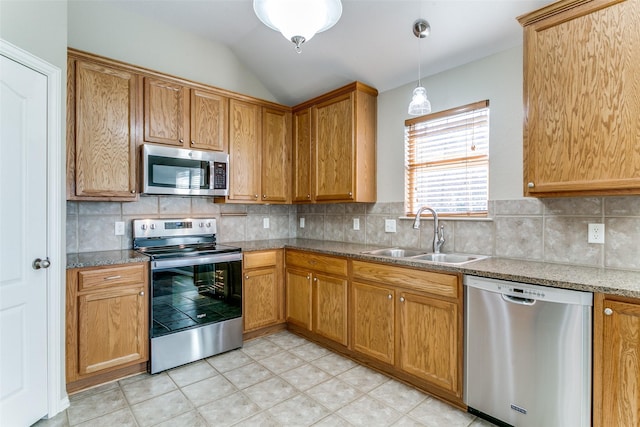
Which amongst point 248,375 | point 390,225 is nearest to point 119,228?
point 248,375

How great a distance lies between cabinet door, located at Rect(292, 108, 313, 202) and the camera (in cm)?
347

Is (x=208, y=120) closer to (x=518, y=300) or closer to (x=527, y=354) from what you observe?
(x=518, y=300)

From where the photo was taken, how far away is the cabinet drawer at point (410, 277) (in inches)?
80.3

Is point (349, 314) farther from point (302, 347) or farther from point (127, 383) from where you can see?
point (127, 383)

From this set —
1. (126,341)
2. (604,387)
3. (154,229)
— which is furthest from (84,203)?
(604,387)

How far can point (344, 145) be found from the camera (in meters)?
3.08

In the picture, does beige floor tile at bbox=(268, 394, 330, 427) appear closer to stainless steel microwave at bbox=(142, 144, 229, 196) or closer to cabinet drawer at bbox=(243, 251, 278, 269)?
cabinet drawer at bbox=(243, 251, 278, 269)

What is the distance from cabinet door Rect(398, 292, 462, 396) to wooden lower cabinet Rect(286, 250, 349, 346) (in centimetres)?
59

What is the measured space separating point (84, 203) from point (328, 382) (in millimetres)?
2392

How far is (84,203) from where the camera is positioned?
2625mm

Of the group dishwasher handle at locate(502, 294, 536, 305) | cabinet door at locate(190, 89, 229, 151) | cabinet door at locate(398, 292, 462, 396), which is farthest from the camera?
cabinet door at locate(190, 89, 229, 151)

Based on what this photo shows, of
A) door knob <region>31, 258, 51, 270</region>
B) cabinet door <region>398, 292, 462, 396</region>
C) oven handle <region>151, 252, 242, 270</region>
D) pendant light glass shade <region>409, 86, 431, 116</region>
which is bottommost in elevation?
cabinet door <region>398, 292, 462, 396</region>

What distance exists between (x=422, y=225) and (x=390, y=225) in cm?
33

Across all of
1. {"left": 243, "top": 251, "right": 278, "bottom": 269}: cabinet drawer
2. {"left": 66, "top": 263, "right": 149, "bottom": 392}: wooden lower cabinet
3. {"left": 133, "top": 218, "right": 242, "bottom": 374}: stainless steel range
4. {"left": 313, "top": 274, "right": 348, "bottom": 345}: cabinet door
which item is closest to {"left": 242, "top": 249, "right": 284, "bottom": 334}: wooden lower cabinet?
{"left": 243, "top": 251, "right": 278, "bottom": 269}: cabinet drawer
